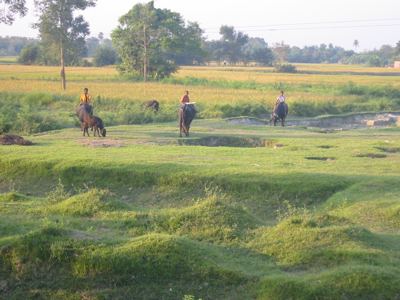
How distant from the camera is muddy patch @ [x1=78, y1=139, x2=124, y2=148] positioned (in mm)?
15781

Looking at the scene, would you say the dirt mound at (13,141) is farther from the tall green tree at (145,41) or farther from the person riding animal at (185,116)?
the tall green tree at (145,41)

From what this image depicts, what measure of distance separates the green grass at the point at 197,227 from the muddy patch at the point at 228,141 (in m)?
3.56

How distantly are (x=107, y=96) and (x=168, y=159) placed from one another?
62.0 feet

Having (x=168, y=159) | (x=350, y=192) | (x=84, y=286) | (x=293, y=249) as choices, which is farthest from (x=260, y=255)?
(x=168, y=159)

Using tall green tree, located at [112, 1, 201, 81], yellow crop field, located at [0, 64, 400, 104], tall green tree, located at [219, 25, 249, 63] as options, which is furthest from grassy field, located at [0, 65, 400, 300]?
tall green tree, located at [219, 25, 249, 63]

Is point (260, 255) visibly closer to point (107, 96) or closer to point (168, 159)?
point (168, 159)

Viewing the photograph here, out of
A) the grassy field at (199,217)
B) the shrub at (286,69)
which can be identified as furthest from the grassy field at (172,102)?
the shrub at (286,69)

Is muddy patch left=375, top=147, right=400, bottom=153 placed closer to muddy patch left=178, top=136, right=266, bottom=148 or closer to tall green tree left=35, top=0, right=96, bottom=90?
muddy patch left=178, top=136, right=266, bottom=148

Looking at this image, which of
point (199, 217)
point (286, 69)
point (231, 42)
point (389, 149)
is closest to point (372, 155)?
point (389, 149)

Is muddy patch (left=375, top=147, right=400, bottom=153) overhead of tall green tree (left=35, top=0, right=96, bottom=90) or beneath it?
beneath

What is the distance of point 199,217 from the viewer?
868cm

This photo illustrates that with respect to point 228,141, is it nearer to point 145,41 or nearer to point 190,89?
point 190,89

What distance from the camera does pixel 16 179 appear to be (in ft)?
41.2

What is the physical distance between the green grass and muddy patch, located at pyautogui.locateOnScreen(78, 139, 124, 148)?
162cm
